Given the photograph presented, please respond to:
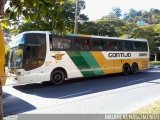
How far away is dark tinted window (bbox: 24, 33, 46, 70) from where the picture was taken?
47.8ft

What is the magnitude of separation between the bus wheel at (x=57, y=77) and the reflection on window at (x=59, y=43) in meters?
1.28

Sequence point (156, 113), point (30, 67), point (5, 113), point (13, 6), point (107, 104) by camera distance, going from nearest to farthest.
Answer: point (13, 6)
point (156, 113)
point (5, 113)
point (107, 104)
point (30, 67)

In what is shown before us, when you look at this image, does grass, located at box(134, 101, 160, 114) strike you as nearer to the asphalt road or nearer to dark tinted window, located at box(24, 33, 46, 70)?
the asphalt road

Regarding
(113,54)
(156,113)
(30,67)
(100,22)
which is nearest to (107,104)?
(156,113)

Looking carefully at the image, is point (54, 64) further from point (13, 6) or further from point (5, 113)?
point (13, 6)

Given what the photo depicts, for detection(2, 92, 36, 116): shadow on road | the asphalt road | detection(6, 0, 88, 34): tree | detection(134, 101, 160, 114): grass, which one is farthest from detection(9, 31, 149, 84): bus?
detection(6, 0, 88, 34): tree

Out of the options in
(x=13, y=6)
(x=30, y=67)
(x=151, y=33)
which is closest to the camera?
(x=13, y=6)

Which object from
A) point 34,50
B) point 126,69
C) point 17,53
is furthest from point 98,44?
point 17,53

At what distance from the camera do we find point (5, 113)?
29.2 feet

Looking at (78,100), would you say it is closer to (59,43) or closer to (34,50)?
(34,50)

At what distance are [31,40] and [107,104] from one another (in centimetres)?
643

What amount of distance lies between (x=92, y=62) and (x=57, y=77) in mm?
2882

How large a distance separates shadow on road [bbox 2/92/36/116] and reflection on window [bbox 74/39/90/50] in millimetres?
6113

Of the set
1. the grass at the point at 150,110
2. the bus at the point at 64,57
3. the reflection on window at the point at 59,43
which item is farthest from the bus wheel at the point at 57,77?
the grass at the point at 150,110
